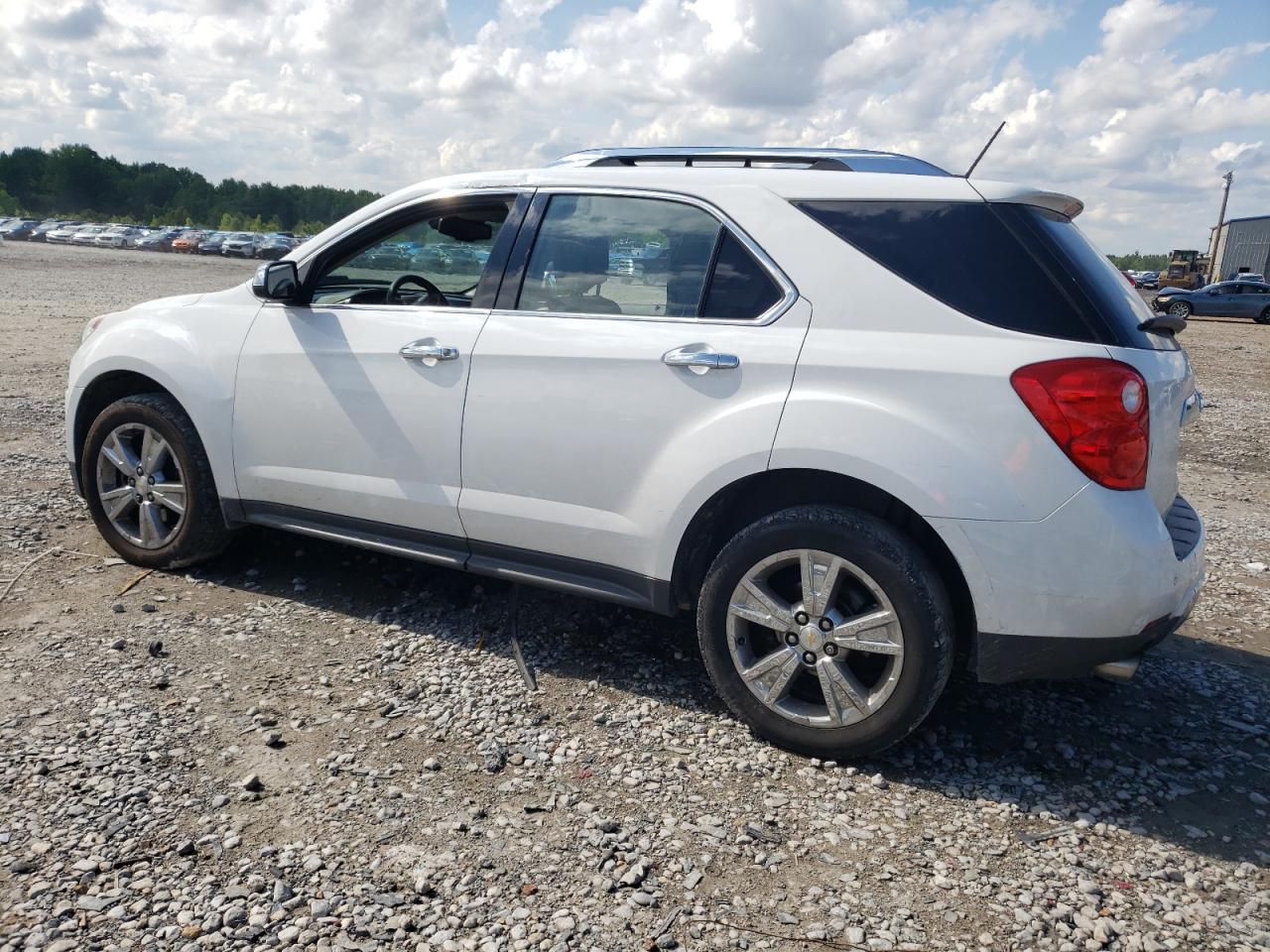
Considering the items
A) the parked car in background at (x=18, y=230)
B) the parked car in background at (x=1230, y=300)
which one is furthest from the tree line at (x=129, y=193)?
the parked car in background at (x=1230, y=300)

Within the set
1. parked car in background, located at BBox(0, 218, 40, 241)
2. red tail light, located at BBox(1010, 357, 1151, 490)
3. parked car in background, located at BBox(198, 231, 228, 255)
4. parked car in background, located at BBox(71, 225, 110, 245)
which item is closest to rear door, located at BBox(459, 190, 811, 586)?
red tail light, located at BBox(1010, 357, 1151, 490)

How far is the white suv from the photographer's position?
9.72 feet

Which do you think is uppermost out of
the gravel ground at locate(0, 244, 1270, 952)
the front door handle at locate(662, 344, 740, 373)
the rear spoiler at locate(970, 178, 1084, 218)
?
the rear spoiler at locate(970, 178, 1084, 218)

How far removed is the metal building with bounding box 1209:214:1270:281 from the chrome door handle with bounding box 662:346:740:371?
62.9m

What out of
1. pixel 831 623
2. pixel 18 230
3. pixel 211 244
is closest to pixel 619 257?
pixel 831 623

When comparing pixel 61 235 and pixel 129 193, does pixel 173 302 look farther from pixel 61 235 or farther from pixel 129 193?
pixel 129 193

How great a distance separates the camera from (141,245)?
6075 centimetres

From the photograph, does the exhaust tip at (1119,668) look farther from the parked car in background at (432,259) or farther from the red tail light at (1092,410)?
the parked car in background at (432,259)

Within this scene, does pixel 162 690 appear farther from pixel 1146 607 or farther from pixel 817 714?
pixel 1146 607

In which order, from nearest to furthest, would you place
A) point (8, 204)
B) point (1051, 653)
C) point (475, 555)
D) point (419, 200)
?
1. point (1051, 653)
2. point (475, 555)
3. point (419, 200)
4. point (8, 204)

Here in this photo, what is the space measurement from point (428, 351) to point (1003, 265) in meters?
2.13

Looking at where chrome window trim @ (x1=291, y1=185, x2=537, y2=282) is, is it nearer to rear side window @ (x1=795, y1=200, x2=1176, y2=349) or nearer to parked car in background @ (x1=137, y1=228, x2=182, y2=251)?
rear side window @ (x1=795, y1=200, x2=1176, y2=349)

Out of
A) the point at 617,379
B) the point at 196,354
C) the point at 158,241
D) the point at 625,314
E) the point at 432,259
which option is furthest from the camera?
the point at 158,241

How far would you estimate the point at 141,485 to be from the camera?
4.76m
